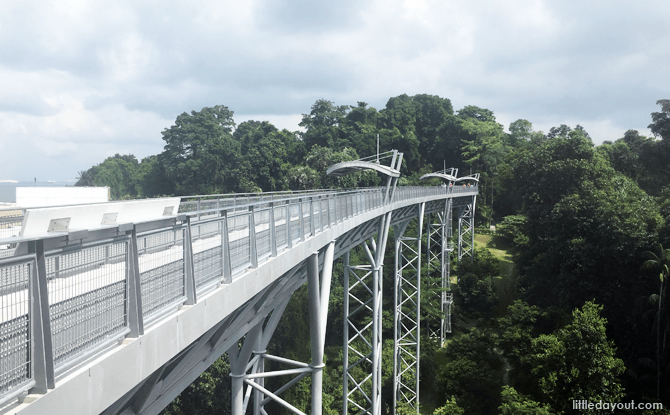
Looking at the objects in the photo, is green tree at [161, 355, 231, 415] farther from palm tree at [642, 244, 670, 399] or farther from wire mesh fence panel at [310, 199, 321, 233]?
wire mesh fence panel at [310, 199, 321, 233]

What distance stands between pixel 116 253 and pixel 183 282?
0.96 m

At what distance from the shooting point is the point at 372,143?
61594 millimetres

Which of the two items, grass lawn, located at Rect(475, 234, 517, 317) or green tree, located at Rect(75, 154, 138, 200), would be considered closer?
grass lawn, located at Rect(475, 234, 517, 317)

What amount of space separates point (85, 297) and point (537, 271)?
31.6m

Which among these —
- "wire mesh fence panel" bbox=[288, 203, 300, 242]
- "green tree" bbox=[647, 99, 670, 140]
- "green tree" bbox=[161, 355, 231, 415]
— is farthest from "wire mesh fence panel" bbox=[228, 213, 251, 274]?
"green tree" bbox=[647, 99, 670, 140]

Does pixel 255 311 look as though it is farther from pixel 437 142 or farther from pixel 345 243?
pixel 437 142

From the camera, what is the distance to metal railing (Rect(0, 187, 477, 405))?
2.69 m

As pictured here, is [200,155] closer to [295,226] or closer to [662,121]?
[662,121]

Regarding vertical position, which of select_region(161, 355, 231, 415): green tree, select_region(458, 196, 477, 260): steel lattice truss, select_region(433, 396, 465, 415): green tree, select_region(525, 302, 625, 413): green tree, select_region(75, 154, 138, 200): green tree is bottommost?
select_region(161, 355, 231, 415): green tree

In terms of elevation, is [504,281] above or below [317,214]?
below

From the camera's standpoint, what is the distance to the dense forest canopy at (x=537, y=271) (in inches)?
853

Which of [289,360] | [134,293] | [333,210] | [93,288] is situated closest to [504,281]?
[333,210]

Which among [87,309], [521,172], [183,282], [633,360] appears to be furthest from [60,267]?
[521,172]

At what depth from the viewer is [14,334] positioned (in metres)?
2.71
